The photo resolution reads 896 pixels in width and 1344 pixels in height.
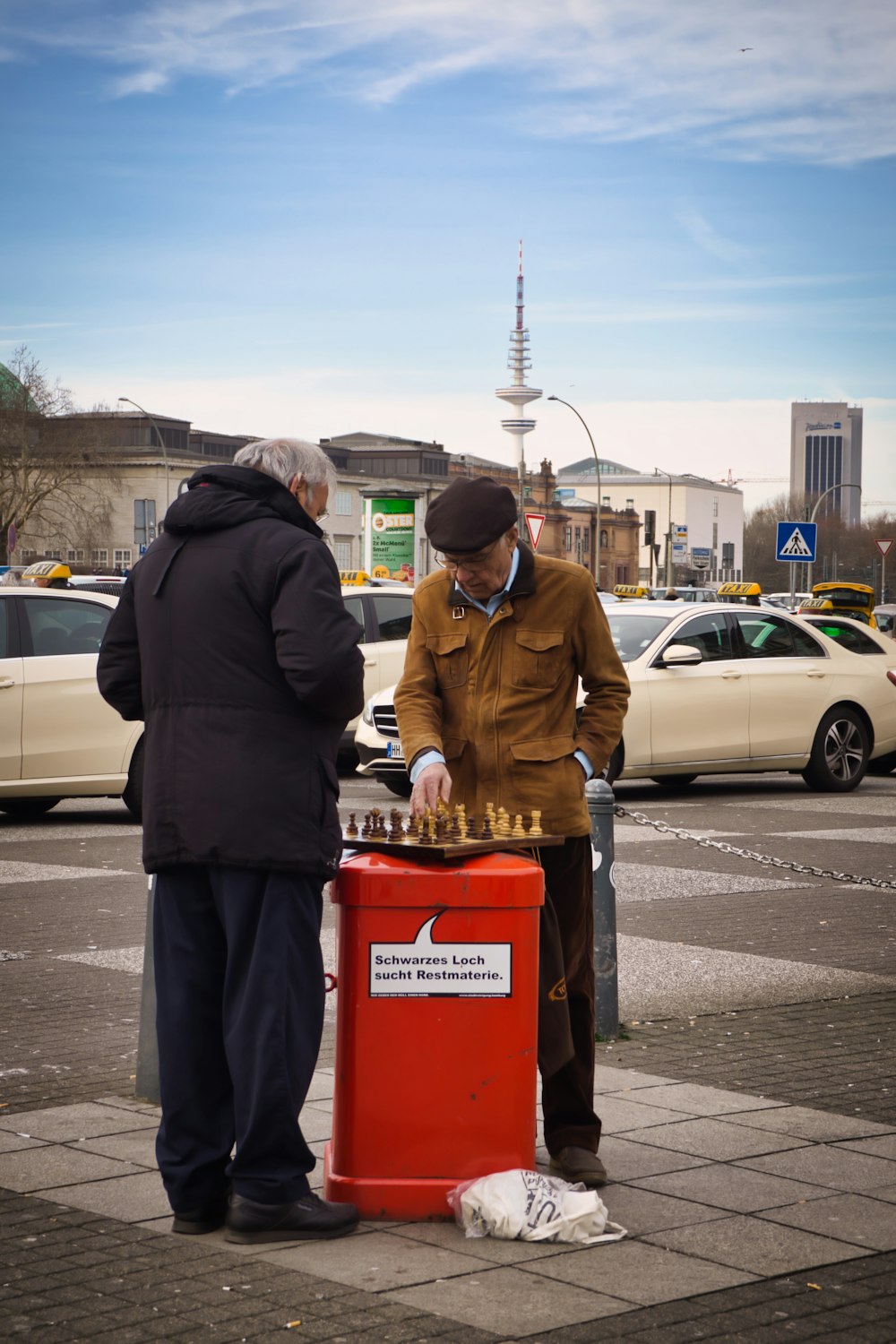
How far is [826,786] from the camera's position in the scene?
16.3m

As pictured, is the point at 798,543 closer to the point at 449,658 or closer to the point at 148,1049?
the point at 148,1049

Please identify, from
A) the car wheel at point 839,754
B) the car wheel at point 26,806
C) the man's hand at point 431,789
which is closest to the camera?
the man's hand at point 431,789

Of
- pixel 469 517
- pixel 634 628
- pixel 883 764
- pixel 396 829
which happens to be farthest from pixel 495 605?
pixel 883 764

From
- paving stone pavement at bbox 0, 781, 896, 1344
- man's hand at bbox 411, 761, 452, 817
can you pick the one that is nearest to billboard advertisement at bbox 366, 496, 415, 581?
paving stone pavement at bbox 0, 781, 896, 1344

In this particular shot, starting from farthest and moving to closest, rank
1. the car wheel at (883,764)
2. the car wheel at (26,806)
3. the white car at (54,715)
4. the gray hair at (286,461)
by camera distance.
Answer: the car wheel at (883,764) < the car wheel at (26,806) < the white car at (54,715) < the gray hair at (286,461)

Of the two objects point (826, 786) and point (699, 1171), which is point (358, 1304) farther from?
point (826, 786)

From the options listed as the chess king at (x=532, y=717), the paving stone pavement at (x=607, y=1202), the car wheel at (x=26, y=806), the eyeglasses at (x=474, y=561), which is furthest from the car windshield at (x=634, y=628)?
the eyeglasses at (x=474, y=561)

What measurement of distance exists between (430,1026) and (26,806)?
10548 millimetres

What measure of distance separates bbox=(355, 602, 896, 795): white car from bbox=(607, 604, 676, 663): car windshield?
11 millimetres

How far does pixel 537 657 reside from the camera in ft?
15.6

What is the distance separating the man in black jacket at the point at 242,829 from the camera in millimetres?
4152

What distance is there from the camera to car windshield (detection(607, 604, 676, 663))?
15258 mm

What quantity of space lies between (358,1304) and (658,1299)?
65cm

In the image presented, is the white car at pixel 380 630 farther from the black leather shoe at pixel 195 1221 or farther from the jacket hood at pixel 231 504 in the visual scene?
the black leather shoe at pixel 195 1221
